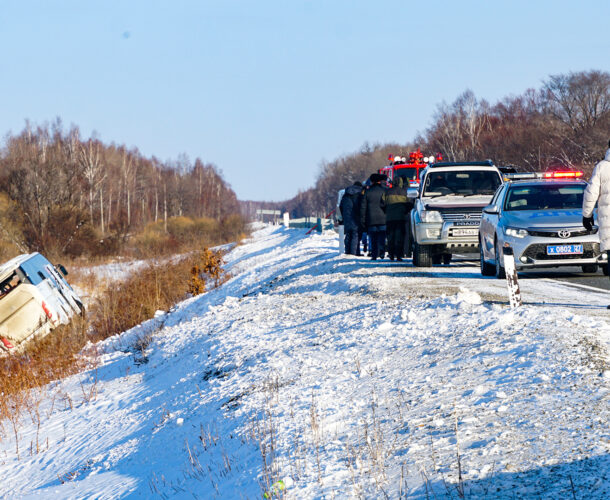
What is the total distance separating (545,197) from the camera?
13.8 m

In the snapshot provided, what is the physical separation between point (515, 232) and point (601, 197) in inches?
148

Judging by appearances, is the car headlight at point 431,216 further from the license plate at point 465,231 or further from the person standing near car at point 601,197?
the person standing near car at point 601,197

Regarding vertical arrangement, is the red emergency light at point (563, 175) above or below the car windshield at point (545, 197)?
above

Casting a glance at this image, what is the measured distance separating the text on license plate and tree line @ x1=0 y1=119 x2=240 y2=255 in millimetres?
36578

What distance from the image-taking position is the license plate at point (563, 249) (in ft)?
40.7

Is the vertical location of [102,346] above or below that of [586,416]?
below

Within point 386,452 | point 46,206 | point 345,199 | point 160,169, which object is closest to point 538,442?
point 386,452

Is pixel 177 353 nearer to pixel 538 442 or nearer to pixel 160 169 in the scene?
pixel 538 442

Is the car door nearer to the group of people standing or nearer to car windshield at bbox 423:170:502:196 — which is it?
car windshield at bbox 423:170:502:196

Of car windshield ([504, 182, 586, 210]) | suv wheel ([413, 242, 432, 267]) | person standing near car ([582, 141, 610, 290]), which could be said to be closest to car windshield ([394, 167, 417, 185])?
suv wheel ([413, 242, 432, 267])

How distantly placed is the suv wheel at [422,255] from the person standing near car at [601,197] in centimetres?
730

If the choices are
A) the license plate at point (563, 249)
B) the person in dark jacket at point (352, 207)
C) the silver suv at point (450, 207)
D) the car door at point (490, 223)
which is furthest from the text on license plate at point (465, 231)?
the person in dark jacket at point (352, 207)

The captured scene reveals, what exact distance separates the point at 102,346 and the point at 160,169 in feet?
440

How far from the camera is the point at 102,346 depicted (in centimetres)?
1655
